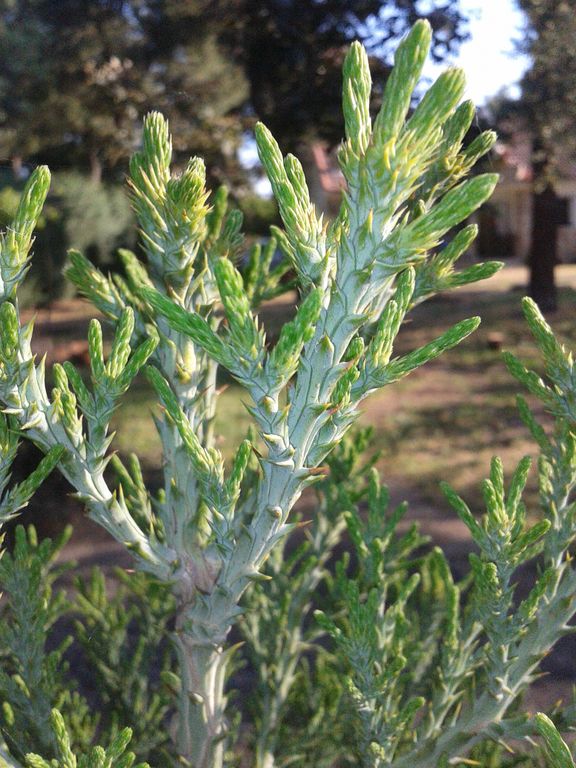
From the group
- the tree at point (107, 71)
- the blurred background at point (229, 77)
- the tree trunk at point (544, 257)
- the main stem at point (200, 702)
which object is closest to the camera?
the main stem at point (200, 702)

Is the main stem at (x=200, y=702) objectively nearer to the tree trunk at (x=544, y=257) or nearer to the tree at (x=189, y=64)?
the tree at (x=189, y=64)

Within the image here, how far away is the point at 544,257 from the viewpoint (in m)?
9.85

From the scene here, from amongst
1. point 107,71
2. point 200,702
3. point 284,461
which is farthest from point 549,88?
point 107,71

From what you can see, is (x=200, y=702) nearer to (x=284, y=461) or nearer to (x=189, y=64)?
(x=284, y=461)

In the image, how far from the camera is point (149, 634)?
2.48m

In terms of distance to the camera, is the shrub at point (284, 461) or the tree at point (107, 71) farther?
the tree at point (107, 71)

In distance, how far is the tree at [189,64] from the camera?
288 cm

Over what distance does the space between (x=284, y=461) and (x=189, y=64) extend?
4.88 meters

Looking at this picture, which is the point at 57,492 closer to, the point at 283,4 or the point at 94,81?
the point at 94,81

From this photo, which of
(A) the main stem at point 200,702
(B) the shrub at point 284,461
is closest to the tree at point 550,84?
(B) the shrub at point 284,461

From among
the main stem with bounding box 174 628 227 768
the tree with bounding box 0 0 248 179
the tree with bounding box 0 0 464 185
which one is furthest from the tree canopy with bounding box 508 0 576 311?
the main stem with bounding box 174 628 227 768

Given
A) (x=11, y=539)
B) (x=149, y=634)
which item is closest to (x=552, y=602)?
(x=149, y=634)

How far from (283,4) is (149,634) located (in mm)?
2807

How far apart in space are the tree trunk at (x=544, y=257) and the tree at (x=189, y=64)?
14.3 ft
